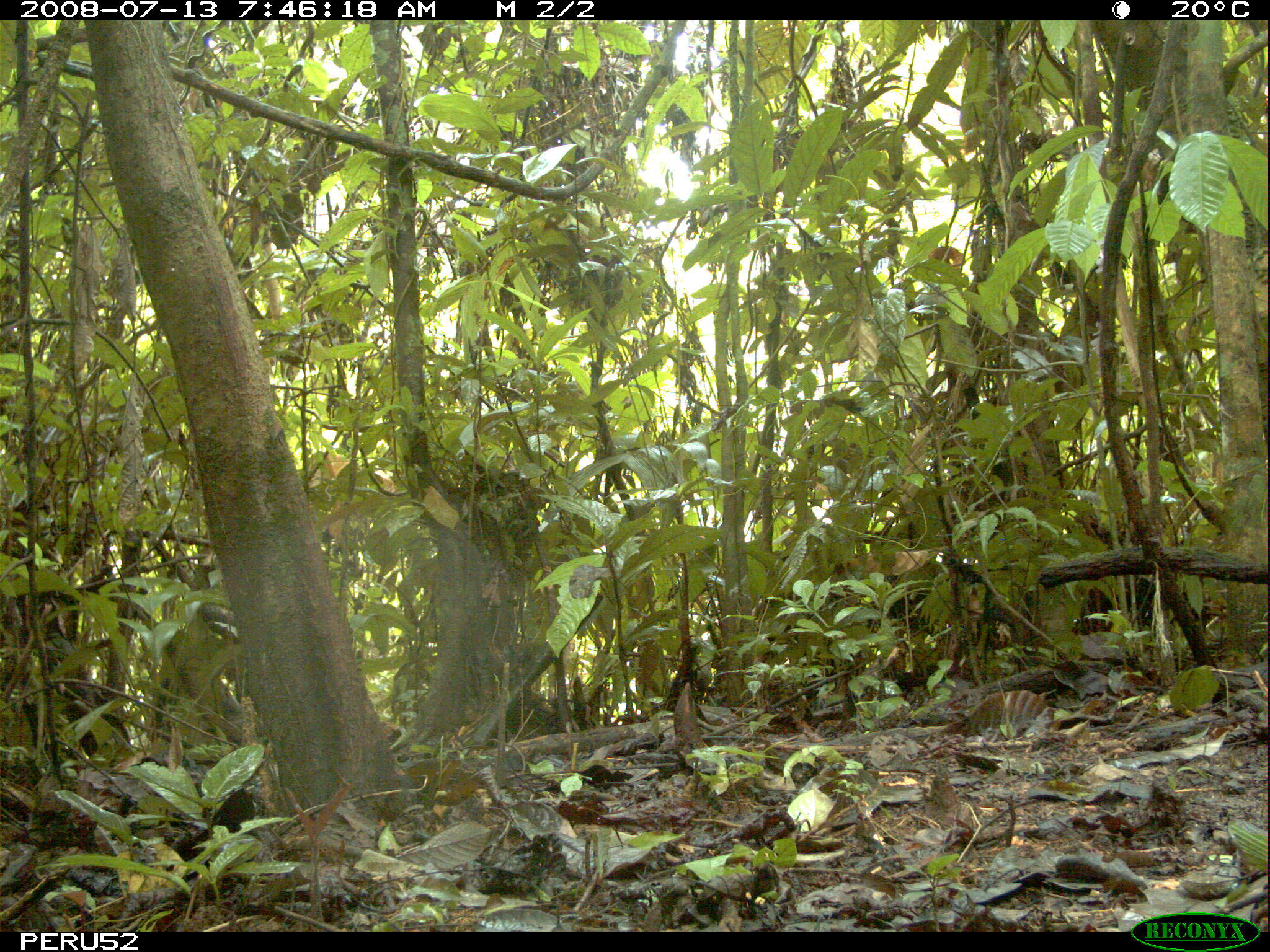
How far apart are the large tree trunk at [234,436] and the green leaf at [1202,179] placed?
1155 mm

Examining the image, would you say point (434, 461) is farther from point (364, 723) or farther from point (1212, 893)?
point (1212, 893)

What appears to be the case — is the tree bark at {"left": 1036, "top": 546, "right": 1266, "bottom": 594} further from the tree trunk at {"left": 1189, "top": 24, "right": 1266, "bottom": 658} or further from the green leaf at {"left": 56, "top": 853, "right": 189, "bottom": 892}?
the green leaf at {"left": 56, "top": 853, "right": 189, "bottom": 892}

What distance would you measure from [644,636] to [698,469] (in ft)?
1.24

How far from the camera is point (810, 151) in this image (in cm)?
159

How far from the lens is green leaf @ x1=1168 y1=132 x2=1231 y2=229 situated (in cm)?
83

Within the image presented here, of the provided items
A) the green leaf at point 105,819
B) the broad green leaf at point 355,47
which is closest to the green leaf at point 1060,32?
the broad green leaf at point 355,47

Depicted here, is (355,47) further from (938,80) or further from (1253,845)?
(1253,845)

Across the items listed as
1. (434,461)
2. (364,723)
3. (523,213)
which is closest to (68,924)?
(364,723)

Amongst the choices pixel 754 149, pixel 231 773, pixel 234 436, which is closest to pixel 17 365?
pixel 234 436

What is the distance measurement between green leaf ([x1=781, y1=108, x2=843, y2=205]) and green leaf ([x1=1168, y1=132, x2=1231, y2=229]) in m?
0.79

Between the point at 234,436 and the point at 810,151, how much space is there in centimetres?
108

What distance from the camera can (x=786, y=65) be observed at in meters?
2.29
